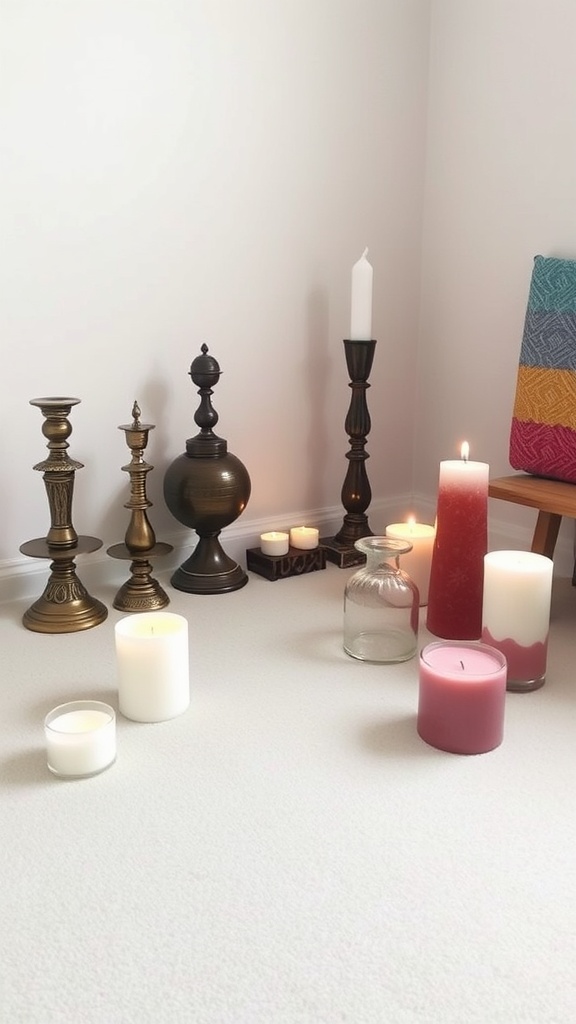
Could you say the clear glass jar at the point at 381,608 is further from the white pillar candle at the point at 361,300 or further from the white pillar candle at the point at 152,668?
the white pillar candle at the point at 361,300

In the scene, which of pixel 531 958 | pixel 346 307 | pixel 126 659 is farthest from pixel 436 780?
pixel 346 307

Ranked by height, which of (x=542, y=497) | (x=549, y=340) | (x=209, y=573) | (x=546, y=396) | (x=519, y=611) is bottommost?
(x=209, y=573)

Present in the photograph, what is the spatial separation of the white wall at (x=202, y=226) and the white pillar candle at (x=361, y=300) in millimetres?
153

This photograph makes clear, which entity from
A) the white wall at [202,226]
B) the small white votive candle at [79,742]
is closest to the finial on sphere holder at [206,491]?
the white wall at [202,226]

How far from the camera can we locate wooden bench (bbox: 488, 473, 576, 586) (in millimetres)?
1766

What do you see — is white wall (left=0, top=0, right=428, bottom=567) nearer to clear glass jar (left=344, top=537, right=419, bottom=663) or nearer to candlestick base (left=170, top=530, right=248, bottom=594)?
candlestick base (left=170, top=530, right=248, bottom=594)

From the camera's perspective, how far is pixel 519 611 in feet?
4.69

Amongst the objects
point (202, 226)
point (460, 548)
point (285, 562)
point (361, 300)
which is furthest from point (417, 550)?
point (202, 226)

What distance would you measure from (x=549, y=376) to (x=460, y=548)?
52cm

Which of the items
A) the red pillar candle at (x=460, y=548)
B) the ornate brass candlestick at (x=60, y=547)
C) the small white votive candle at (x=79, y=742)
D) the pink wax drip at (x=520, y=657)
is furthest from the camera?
the ornate brass candlestick at (x=60, y=547)

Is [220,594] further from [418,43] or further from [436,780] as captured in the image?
[418,43]

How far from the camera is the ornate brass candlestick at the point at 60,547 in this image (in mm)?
1702

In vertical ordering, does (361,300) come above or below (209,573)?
above

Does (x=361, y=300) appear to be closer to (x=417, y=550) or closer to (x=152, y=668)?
(x=417, y=550)
